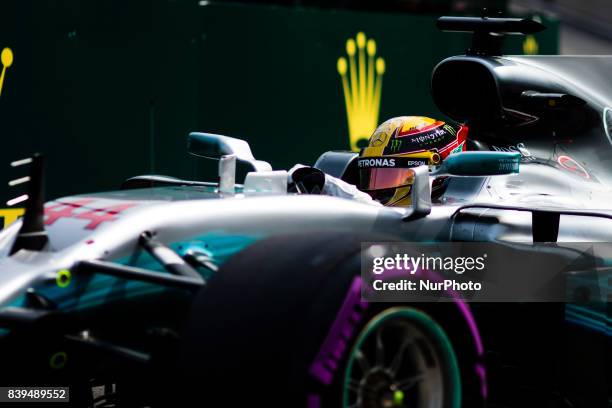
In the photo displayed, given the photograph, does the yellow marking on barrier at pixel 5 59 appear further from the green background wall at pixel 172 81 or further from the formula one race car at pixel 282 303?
the formula one race car at pixel 282 303

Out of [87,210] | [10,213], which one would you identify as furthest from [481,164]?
[10,213]

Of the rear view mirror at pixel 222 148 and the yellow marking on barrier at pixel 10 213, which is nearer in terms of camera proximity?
the rear view mirror at pixel 222 148

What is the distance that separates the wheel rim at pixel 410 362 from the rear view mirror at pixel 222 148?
137 centimetres

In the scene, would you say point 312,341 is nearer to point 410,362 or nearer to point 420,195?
point 410,362

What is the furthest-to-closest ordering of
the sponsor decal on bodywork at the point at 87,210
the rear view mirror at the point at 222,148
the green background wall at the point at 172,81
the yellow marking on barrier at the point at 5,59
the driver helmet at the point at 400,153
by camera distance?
the green background wall at the point at 172,81 → the yellow marking on barrier at the point at 5,59 → the driver helmet at the point at 400,153 → the rear view mirror at the point at 222,148 → the sponsor decal on bodywork at the point at 87,210

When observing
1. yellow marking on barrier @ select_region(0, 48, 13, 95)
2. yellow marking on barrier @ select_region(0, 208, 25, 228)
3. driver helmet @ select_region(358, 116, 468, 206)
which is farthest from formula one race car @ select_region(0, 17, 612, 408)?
yellow marking on barrier @ select_region(0, 48, 13, 95)

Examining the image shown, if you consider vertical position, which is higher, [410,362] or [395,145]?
[395,145]

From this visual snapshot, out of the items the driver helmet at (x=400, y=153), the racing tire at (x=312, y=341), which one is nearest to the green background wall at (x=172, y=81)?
the driver helmet at (x=400, y=153)

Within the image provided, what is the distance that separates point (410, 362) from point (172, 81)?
5730 millimetres

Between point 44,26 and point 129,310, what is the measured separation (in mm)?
4802

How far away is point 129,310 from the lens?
3.41 m

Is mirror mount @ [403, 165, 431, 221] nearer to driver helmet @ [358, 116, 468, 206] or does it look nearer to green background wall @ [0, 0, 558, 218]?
driver helmet @ [358, 116, 468, 206]

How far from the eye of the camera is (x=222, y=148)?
14.5 ft

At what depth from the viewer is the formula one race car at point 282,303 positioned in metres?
2.90
